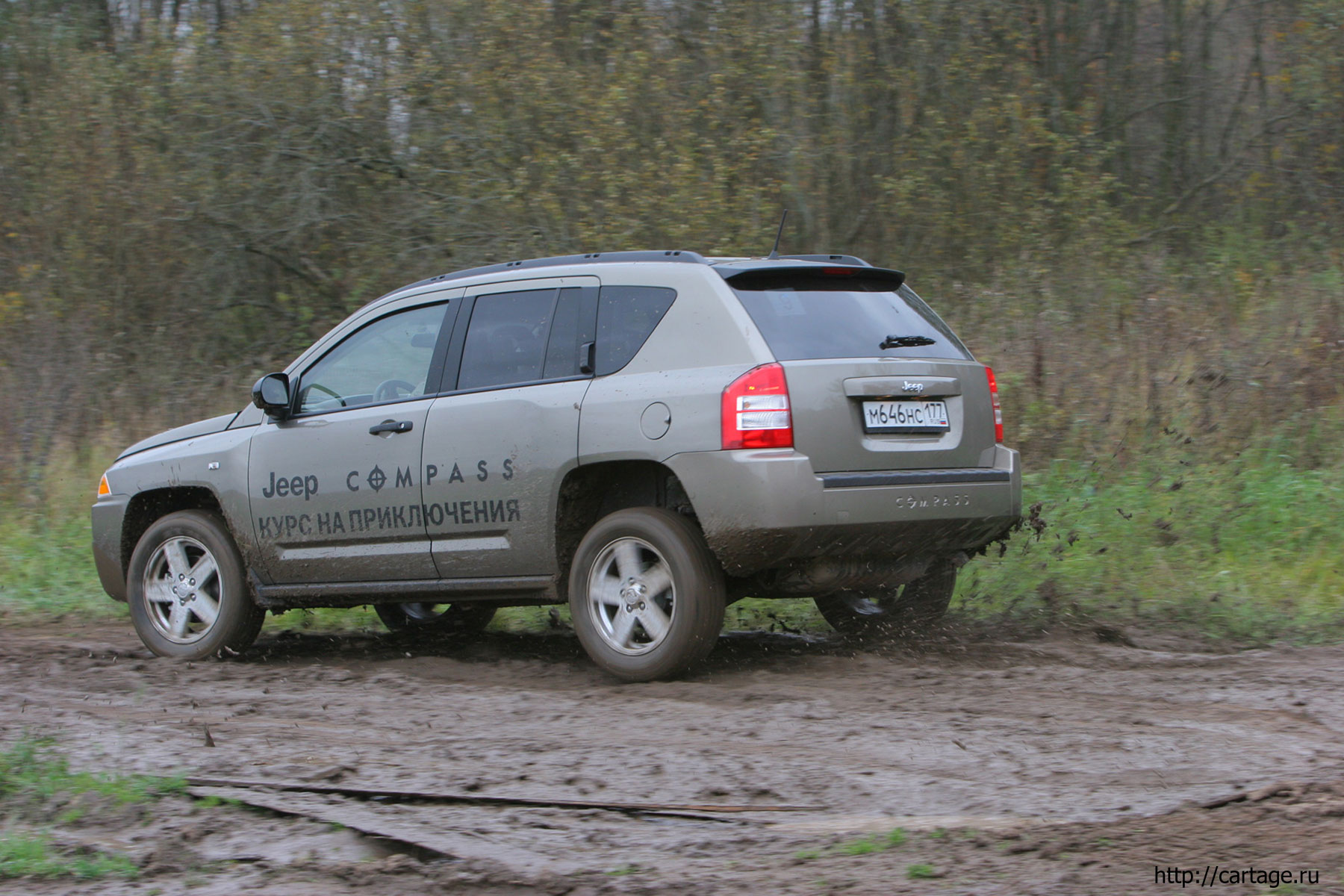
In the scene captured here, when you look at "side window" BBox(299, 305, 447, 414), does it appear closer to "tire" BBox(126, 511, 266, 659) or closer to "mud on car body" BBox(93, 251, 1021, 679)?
"mud on car body" BBox(93, 251, 1021, 679)

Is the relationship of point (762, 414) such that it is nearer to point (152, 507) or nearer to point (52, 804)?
point (52, 804)

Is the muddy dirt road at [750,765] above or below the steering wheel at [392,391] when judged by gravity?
below

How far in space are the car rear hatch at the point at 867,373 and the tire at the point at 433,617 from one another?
118 inches

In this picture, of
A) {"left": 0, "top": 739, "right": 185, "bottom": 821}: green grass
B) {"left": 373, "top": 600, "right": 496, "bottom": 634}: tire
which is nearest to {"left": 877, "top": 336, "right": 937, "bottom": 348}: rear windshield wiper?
{"left": 373, "top": 600, "right": 496, "bottom": 634}: tire

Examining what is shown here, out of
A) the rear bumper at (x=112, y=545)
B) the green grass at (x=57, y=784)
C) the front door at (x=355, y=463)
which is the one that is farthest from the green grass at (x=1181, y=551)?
the rear bumper at (x=112, y=545)

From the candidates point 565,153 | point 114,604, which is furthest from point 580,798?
point 565,153

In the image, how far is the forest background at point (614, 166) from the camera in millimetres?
12086

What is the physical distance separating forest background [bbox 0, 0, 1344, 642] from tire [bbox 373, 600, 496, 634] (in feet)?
13.1

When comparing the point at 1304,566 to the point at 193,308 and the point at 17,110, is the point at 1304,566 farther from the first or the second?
the point at 17,110

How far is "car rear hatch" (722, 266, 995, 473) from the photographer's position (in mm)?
5348

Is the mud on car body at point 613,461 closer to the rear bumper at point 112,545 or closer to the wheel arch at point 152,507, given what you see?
the wheel arch at point 152,507

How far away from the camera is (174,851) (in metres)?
3.69

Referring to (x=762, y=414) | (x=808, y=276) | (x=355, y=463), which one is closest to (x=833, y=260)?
(x=808, y=276)

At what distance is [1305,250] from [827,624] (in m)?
7.30
